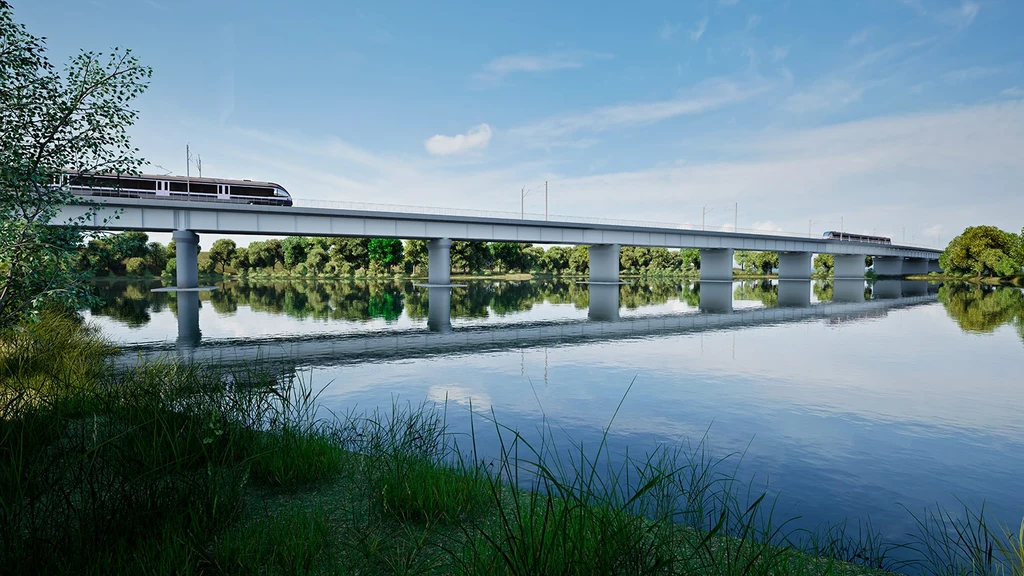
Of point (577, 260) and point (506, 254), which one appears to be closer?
point (506, 254)

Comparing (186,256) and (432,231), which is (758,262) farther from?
(186,256)

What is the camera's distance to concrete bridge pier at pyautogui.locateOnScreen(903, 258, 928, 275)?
132 m

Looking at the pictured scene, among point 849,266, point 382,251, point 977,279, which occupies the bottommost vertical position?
point 977,279

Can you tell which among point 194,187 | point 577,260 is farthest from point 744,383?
point 577,260

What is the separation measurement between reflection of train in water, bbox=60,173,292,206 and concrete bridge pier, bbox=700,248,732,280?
6349 centimetres

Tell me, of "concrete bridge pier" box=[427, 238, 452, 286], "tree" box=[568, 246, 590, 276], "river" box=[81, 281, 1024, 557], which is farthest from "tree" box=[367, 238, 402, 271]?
"river" box=[81, 281, 1024, 557]

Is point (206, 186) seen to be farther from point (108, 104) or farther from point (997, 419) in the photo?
point (997, 419)

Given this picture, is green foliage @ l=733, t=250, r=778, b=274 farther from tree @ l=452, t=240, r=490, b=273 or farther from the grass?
the grass

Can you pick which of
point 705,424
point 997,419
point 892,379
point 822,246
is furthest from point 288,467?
point 822,246

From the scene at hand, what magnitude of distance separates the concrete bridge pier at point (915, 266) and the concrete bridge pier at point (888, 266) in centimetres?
1312

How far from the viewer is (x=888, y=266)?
12256 centimetres

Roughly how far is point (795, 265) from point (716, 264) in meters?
25.0

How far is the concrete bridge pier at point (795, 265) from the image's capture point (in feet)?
319

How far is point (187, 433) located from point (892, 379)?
57.4ft
